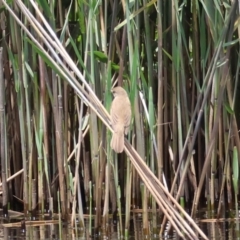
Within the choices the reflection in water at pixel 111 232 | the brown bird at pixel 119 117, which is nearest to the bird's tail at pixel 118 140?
the brown bird at pixel 119 117

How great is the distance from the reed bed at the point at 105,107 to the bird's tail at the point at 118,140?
401 mm

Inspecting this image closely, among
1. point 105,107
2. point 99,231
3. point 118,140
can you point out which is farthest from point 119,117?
point 99,231

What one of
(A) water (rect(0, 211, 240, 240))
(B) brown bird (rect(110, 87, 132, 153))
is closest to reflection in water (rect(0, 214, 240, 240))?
(A) water (rect(0, 211, 240, 240))

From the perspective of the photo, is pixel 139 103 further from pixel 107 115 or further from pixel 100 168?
pixel 107 115

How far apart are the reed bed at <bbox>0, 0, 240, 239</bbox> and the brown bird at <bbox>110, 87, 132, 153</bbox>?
0.36 feet

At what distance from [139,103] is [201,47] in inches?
27.8

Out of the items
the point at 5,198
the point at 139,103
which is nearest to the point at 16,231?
the point at 5,198

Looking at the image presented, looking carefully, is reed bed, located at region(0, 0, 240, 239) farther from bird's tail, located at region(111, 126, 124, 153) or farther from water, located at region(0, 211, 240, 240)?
bird's tail, located at region(111, 126, 124, 153)

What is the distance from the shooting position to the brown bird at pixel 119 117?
4.80m

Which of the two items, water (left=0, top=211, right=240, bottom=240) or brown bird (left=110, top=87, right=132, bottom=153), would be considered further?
water (left=0, top=211, right=240, bottom=240)

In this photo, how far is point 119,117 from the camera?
16.5 feet

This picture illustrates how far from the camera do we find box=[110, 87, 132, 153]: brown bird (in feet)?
15.7

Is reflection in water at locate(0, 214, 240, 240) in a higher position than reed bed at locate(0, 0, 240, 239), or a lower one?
lower

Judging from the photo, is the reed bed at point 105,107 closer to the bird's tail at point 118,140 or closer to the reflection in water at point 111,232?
the reflection in water at point 111,232
